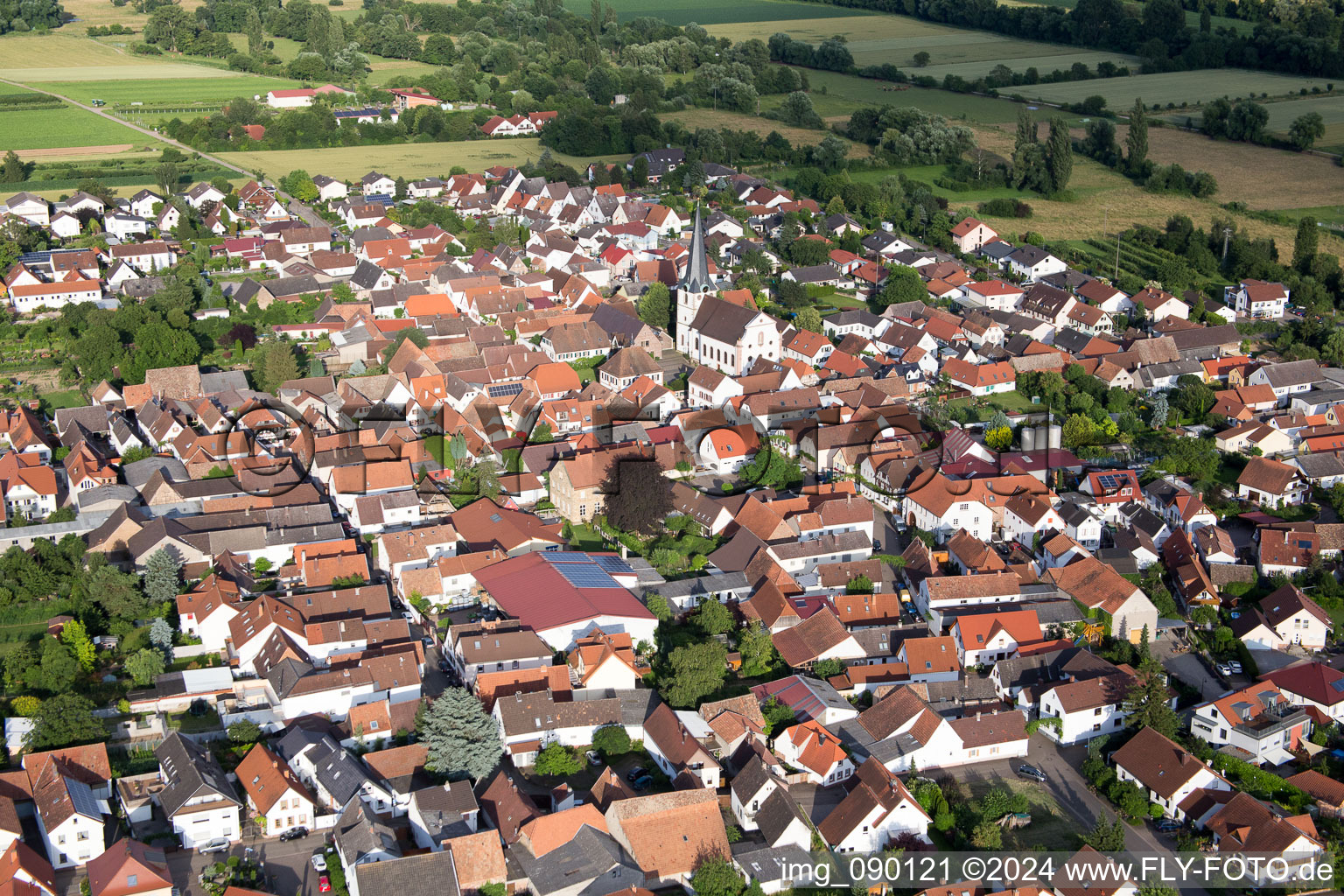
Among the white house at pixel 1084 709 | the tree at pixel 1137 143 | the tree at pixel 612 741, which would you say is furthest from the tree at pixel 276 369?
the tree at pixel 1137 143

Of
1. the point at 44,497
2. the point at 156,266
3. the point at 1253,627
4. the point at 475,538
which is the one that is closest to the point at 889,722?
the point at 1253,627

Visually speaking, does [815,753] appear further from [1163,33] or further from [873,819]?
[1163,33]

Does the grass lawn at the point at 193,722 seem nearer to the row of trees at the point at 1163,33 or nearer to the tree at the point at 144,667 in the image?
the tree at the point at 144,667

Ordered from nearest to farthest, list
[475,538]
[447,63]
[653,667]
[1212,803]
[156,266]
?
[1212,803]
[653,667]
[475,538]
[156,266]
[447,63]

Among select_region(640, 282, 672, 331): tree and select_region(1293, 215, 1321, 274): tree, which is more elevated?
select_region(1293, 215, 1321, 274): tree

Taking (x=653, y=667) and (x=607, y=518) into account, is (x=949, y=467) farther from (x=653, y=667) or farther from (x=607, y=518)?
(x=653, y=667)

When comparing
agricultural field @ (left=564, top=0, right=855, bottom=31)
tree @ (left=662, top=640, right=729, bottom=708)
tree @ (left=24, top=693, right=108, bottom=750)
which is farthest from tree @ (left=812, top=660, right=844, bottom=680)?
agricultural field @ (left=564, top=0, right=855, bottom=31)

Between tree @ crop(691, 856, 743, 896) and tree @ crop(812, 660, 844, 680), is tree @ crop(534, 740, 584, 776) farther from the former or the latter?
tree @ crop(812, 660, 844, 680)
